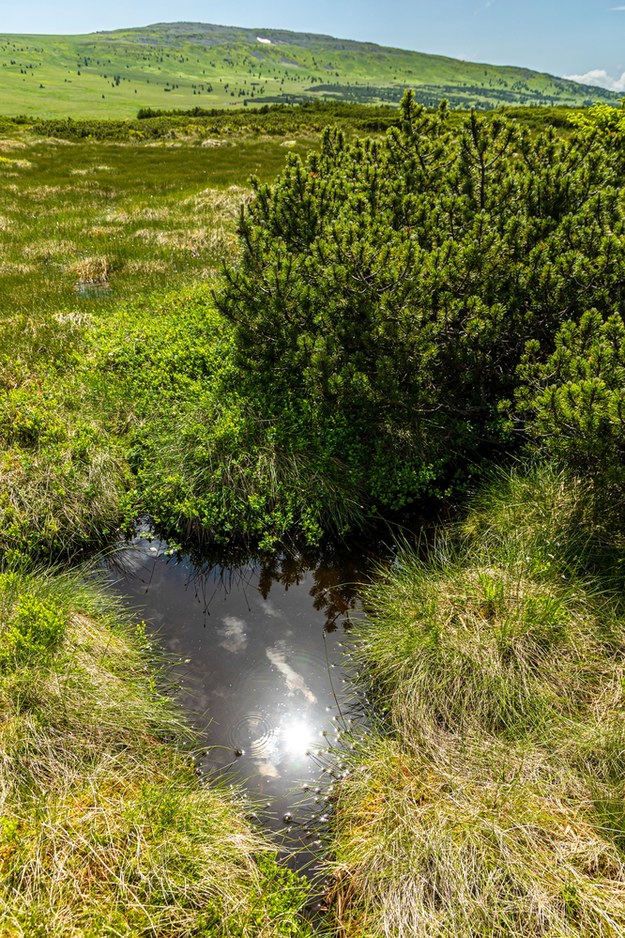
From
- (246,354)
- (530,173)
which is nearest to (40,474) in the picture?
(246,354)

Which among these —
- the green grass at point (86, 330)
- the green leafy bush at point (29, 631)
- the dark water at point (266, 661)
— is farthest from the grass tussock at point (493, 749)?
the green grass at point (86, 330)

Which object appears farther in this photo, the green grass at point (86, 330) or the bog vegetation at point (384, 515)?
the green grass at point (86, 330)

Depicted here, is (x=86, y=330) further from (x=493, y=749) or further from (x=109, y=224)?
(x=109, y=224)

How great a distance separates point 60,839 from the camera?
130 inches

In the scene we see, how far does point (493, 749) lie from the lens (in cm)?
406

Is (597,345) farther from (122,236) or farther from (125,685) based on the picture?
(122,236)

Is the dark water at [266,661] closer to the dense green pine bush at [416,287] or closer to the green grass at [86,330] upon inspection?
the green grass at [86,330]

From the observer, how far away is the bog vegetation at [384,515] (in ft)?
10.7

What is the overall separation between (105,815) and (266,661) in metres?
2.18

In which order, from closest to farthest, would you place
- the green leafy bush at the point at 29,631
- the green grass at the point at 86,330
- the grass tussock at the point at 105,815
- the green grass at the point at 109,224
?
the grass tussock at the point at 105,815, the green leafy bush at the point at 29,631, the green grass at the point at 86,330, the green grass at the point at 109,224

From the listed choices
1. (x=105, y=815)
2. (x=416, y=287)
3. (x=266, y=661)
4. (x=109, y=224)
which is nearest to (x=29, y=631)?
(x=105, y=815)

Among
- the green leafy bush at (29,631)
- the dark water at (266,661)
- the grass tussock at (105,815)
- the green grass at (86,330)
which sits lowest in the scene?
the dark water at (266,661)

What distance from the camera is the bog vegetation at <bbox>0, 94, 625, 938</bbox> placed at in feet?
10.7

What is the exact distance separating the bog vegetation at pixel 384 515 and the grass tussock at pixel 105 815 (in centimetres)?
2
